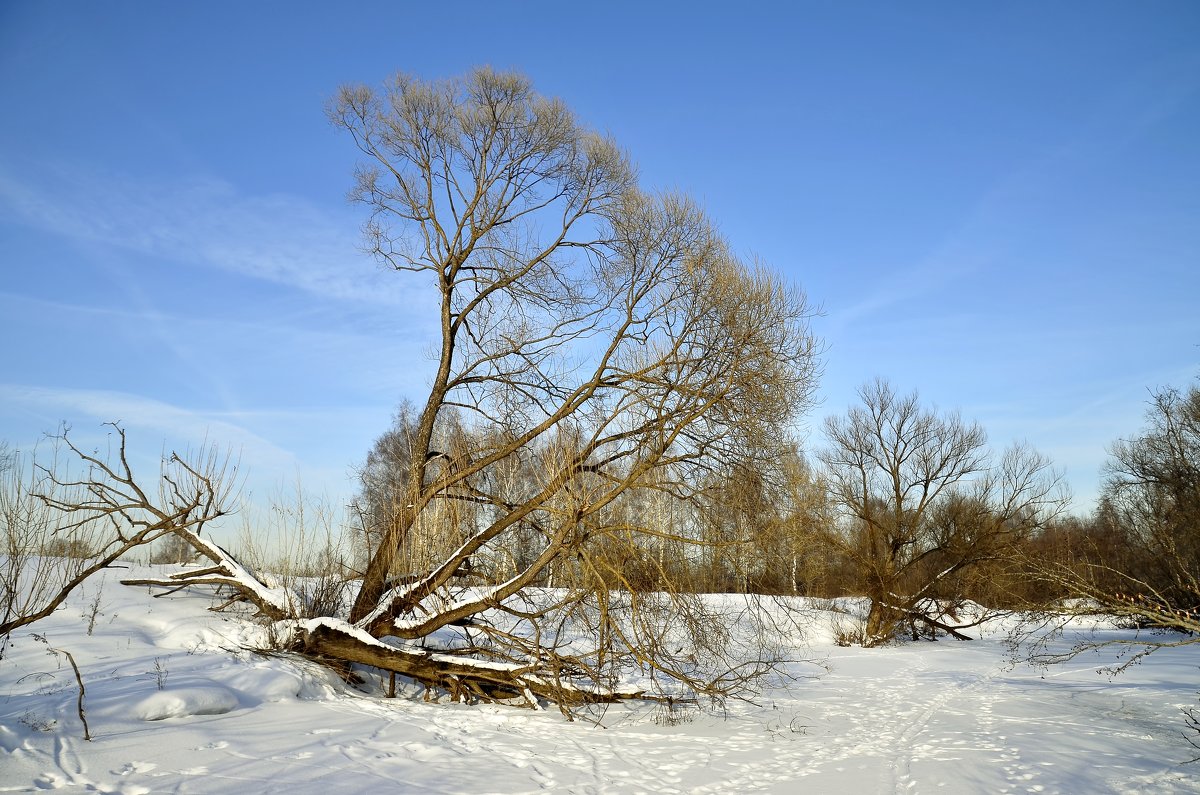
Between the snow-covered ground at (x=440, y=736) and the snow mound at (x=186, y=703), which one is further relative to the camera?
the snow mound at (x=186, y=703)

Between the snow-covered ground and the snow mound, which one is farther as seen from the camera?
the snow mound

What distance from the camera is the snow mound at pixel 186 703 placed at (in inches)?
237

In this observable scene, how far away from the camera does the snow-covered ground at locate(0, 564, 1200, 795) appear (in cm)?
514

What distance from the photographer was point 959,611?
954 inches

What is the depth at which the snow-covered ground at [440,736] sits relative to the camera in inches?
203

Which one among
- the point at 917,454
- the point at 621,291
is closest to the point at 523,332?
the point at 621,291

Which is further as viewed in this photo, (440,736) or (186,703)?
(440,736)

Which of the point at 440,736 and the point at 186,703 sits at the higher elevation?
the point at 186,703

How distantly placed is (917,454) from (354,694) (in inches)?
852

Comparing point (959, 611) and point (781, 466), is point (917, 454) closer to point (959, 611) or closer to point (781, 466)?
point (959, 611)

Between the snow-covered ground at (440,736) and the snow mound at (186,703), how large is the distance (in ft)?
0.05

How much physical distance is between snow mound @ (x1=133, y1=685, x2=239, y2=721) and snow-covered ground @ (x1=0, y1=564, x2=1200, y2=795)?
2 centimetres

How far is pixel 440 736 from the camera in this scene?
699 centimetres

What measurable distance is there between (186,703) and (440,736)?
226cm
